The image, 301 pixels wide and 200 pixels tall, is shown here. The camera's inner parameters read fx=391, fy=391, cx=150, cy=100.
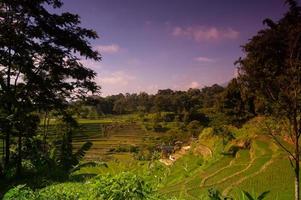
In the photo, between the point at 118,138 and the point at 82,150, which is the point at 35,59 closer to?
the point at 82,150

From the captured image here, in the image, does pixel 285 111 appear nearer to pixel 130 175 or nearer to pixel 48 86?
pixel 130 175

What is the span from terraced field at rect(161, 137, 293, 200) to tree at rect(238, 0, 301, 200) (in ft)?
14.1

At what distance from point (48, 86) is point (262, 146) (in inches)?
439

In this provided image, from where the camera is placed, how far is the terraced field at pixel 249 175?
48.1 feet

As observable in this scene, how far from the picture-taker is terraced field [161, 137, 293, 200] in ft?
48.1

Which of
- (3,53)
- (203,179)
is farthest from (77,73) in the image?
(203,179)

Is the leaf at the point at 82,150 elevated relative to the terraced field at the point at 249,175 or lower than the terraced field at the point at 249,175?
elevated

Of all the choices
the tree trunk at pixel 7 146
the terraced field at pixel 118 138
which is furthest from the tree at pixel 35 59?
the terraced field at pixel 118 138

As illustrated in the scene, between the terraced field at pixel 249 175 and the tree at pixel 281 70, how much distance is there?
14.1ft

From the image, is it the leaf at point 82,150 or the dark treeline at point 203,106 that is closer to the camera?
the leaf at point 82,150

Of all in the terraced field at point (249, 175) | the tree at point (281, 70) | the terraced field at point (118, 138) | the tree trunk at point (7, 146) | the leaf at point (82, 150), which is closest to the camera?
the tree at point (281, 70)

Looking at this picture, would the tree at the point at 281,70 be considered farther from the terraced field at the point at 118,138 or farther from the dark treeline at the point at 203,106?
the terraced field at the point at 118,138

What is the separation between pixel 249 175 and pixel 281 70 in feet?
23.7

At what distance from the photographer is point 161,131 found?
7094 centimetres
